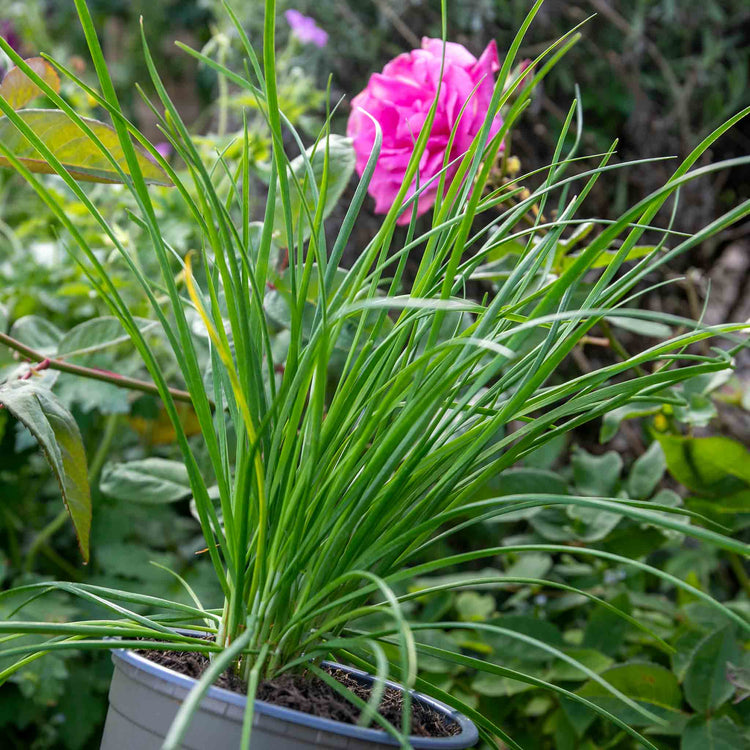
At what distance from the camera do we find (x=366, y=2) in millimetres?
1539

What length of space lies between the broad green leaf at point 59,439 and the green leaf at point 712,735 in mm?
411

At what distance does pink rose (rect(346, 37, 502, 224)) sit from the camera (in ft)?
1.77

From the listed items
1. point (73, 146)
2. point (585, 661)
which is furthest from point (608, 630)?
point (73, 146)

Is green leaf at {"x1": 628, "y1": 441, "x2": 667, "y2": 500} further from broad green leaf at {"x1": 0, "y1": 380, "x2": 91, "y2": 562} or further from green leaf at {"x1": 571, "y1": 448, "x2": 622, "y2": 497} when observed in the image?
broad green leaf at {"x1": 0, "y1": 380, "x2": 91, "y2": 562}

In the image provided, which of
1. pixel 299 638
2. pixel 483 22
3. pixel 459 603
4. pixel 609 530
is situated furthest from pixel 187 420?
pixel 483 22

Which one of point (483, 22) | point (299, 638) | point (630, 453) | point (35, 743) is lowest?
point (35, 743)

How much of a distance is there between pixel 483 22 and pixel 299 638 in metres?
1.38

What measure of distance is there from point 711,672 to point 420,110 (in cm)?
46

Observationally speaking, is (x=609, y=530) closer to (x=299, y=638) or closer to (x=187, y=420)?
(x=299, y=638)

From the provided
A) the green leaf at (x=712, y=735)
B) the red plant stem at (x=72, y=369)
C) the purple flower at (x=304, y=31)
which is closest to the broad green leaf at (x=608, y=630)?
the green leaf at (x=712, y=735)

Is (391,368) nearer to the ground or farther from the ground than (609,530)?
farther from the ground

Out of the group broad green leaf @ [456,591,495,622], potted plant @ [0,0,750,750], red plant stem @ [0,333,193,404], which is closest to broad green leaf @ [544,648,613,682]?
broad green leaf @ [456,591,495,622]

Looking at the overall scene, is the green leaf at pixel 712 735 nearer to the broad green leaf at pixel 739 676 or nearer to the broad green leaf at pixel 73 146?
the broad green leaf at pixel 739 676

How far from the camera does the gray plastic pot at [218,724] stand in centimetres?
28
